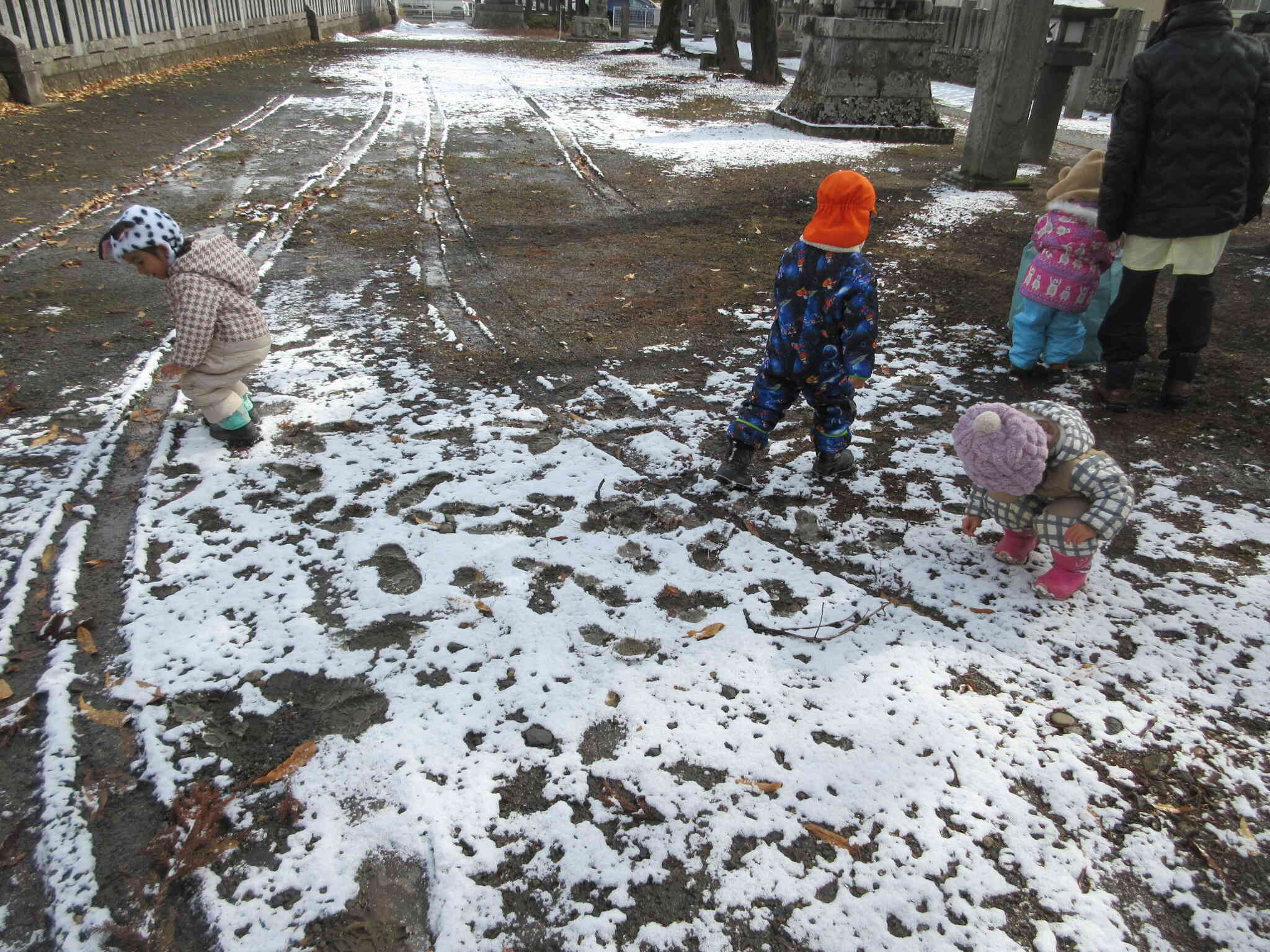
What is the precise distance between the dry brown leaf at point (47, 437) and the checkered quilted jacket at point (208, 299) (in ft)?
2.37

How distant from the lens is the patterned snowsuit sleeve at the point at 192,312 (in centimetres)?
314

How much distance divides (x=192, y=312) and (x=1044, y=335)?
4.17 m

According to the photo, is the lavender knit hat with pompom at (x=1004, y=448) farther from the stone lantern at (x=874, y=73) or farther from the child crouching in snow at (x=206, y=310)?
the stone lantern at (x=874, y=73)

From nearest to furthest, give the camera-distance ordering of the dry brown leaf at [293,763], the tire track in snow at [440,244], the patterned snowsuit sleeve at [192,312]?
the dry brown leaf at [293,763], the patterned snowsuit sleeve at [192,312], the tire track in snow at [440,244]

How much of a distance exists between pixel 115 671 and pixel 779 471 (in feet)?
8.27

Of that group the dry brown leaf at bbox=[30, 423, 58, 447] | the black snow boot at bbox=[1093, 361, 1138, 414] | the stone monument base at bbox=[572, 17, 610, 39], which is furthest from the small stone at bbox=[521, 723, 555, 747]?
the stone monument base at bbox=[572, 17, 610, 39]

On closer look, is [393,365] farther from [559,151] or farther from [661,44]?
[661,44]

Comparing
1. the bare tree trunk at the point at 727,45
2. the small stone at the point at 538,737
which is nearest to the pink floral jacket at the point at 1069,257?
the small stone at the point at 538,737

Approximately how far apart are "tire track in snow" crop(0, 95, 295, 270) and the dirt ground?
0.08m

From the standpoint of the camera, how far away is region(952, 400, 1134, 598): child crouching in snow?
2381 mm

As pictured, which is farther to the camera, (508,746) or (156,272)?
(156,272)

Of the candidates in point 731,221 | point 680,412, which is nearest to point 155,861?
point 680,412

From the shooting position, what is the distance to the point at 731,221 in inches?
269

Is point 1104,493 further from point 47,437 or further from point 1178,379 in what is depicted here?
point 47,437
